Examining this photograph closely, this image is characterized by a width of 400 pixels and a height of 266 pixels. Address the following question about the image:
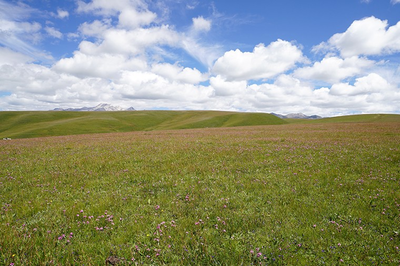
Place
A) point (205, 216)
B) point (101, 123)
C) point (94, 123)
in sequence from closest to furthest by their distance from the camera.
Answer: point (205, 216), point (94, 123), point (101, 123)

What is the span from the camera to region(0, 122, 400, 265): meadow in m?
4.39

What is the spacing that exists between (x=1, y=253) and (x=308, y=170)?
39.1 ft

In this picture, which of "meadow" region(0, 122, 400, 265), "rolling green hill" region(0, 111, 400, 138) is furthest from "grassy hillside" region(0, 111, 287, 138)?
"meadow" region(0, 122, 400, 265)

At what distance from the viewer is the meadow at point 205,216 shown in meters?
4.39

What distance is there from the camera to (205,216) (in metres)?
6.12

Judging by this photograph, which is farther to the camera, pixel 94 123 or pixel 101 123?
pixel 101 123

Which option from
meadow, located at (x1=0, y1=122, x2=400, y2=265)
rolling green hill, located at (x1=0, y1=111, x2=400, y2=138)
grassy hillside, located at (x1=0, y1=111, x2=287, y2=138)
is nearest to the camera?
meadow, located at (x1=0, y1=122, x2=400, y2=265)

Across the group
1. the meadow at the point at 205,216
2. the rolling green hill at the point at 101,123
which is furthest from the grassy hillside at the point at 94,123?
the meadow at the point at 205,216

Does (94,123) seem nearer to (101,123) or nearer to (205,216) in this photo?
(101,123)

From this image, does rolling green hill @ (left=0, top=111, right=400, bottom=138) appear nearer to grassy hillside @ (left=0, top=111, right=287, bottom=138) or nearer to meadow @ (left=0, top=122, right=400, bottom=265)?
grassy hillside @ (left=0, top=111, right=287, bottom=138)

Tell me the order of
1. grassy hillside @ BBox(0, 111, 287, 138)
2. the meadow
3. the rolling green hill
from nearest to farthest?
the meadow → grassy hillside @ BBox(0, 111, 287, 138) → the rolling green hill

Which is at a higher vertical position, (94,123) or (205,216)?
(205,216)

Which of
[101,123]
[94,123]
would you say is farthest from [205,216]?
[101,123]

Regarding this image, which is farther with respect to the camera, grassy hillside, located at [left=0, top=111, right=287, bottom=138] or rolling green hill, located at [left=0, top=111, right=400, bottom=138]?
rolling green hill, located at [left=0, top=111, right=400, bottom=138]
